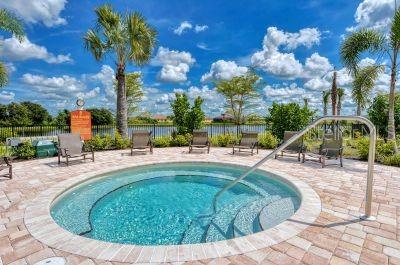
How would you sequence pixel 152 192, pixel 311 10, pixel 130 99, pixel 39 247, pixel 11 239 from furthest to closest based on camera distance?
pixel 130 99, pixel 311 10, pixel 152 192, pixel 11 239, pixel 39 247

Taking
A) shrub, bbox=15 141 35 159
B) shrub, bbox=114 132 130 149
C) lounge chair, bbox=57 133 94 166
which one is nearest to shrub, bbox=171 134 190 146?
shrub, bbox=114 132 130 149

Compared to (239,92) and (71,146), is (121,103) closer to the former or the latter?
(71,146)

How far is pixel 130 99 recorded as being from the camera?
1302 inches

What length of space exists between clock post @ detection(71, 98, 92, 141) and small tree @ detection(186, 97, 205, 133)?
488cm

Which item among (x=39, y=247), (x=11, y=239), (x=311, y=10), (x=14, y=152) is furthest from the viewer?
(x=311, y=10)

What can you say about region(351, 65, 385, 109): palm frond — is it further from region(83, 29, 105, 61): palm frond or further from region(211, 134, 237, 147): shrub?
region(83, 29, 105, 61): palm frond

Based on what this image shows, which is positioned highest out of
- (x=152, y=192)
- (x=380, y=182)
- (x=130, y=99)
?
(x=130, y=99)

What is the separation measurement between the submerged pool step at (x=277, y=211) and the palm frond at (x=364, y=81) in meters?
7.50

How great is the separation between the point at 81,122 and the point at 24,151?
2660 millimetres

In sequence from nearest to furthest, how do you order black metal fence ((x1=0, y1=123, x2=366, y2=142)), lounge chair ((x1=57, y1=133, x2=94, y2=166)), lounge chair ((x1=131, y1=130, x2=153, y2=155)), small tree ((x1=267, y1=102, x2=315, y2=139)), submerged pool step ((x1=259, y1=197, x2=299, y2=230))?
submerged pool step ((x1=259, y1=197, x2=299, y2=230)), lounge chair ((x1=57, y1=133, x2=94, y2=166)), lounge chair ((x1=131, y1=130, x2=153, y2=155)), small tree ((x1=267, y1=102, x2=315, y2=139)), black metal fence ((x1=0, y1=123, x2=366, y2=142))

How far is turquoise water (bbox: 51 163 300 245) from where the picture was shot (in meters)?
4.24

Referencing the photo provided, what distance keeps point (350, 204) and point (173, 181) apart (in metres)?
4.66

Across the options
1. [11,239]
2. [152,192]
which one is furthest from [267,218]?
[11,239]

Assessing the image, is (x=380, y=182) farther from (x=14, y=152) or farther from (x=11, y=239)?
(x=14, y=152)
